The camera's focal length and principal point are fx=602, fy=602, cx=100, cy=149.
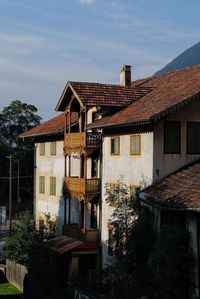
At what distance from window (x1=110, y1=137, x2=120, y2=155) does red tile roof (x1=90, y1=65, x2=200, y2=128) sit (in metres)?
1.11

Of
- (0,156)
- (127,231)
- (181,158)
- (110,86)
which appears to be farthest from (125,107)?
(0,156)

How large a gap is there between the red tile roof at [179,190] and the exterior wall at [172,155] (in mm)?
418

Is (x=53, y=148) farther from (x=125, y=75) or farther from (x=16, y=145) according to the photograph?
(x=16, y=145)

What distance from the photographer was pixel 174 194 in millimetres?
23672

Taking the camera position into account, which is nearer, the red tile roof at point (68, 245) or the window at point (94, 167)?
the red tile roof at point (68, 245)

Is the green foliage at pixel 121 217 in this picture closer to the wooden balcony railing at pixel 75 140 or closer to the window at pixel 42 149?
the wooden balcony railing at pixel 75 140

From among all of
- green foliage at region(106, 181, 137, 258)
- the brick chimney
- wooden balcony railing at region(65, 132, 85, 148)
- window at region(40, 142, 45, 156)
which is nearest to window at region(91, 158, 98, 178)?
wooden balcony railing at region(65, 132, 85, 148)

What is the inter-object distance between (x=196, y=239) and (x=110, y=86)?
14.3 m

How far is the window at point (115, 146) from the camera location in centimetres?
3209

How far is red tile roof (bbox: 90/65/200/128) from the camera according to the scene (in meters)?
27.1

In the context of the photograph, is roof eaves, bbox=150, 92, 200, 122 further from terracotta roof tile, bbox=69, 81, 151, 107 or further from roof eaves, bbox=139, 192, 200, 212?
terracotta roof tile, bbox=69, 81, 151, 107

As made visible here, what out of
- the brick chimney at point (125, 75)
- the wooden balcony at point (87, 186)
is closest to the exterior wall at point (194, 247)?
the wooden balcony at point (87, 186)

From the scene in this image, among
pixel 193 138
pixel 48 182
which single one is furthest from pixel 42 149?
pixel 193 138

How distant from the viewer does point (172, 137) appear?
93.0ft
